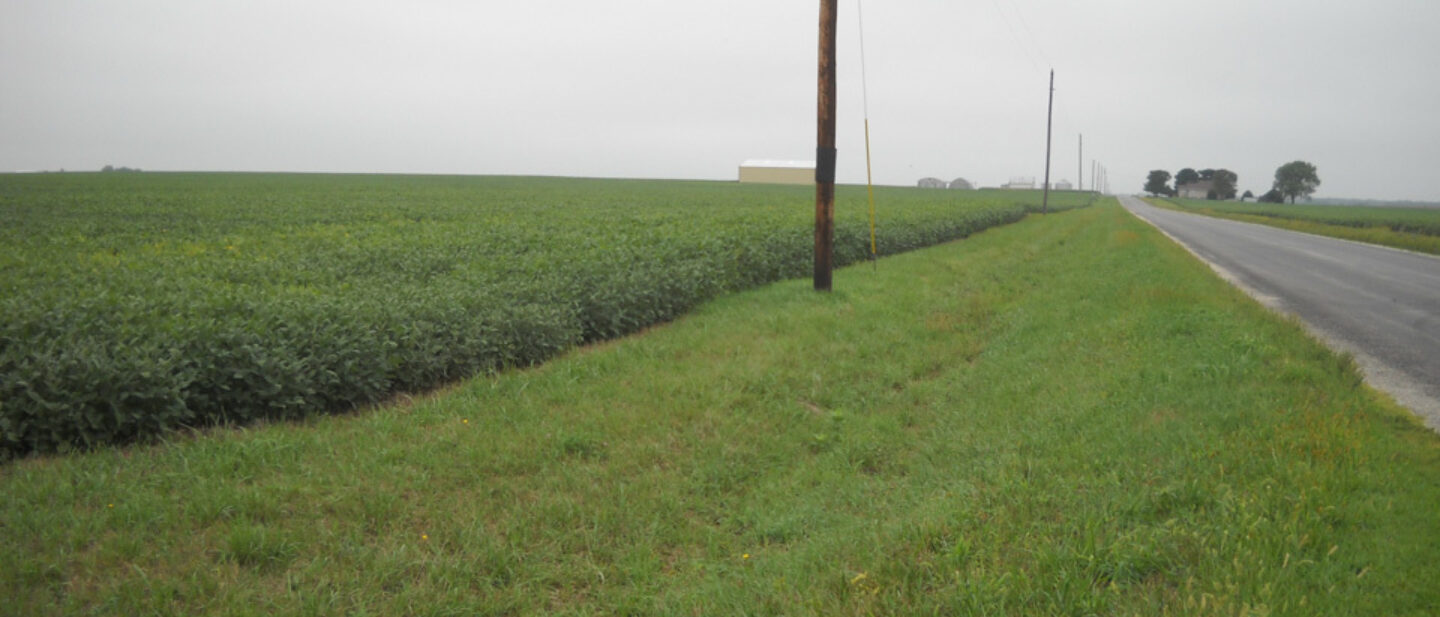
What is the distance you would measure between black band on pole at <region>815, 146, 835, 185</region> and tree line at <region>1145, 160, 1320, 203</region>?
101 meters

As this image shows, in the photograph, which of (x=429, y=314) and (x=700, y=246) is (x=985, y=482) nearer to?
(x=429, y=314)

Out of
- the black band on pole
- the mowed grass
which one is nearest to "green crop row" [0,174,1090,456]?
the mowed grass

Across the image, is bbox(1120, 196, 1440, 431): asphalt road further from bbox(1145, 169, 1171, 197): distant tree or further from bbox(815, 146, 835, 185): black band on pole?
bbox(1145, 169, 1171, 197): distant tree

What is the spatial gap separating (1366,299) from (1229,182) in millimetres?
148486

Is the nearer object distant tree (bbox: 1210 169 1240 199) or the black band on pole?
the black band on pole

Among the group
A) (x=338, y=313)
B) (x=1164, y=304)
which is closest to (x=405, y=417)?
(x=338, y=313)

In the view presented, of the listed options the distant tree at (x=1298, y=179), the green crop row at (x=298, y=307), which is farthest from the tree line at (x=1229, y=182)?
the green crop row at (x=298, y=307)

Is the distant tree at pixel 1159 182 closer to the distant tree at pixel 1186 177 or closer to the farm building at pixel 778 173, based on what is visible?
the distant tree at pixel 1186 177

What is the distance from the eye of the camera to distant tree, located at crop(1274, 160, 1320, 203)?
292 feet

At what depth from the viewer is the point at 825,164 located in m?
11.9

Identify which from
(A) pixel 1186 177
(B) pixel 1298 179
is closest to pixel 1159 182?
(A) pixel 1186 177

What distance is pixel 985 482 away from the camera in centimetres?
460

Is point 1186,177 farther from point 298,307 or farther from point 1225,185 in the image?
point 298,307

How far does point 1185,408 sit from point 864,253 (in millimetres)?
13685
